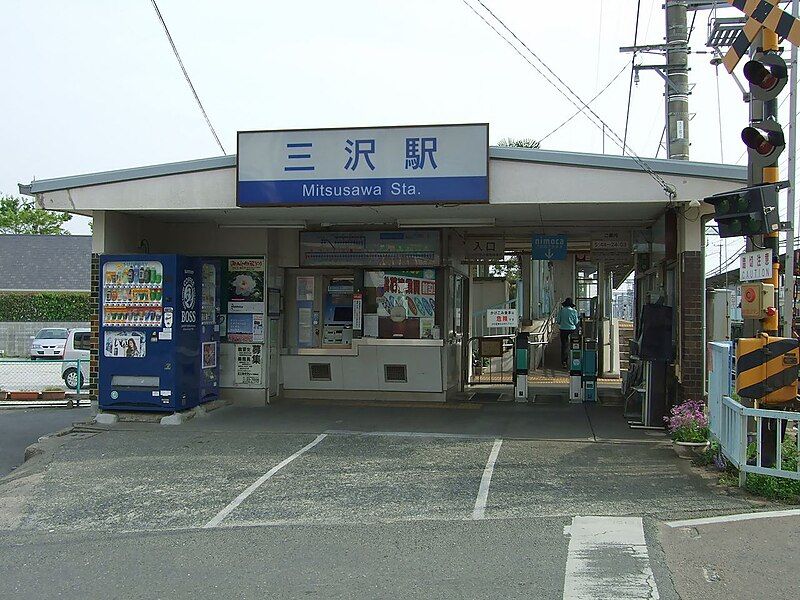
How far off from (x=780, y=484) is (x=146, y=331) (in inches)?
339

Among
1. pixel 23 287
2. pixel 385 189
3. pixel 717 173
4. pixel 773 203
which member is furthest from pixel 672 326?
pixel 23 287

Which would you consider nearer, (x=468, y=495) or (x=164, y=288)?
(x=468, y=495)

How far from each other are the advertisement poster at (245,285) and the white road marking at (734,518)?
8.57m

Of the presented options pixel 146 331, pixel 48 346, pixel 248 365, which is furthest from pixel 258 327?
pixel 48 346

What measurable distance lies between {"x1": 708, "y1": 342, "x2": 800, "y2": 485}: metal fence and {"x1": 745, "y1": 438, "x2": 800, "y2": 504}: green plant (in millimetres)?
55

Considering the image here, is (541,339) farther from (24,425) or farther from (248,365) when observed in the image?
(24,425)

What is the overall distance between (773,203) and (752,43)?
1.76 meters

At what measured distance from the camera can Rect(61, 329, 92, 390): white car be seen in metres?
19.0

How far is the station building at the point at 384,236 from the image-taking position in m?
11.2

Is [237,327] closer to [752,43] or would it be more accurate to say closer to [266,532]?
[266,532]

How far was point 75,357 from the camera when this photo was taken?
77.2 feet

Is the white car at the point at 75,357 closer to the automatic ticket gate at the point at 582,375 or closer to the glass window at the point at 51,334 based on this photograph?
the automatic ticket gate at the point at 582,375

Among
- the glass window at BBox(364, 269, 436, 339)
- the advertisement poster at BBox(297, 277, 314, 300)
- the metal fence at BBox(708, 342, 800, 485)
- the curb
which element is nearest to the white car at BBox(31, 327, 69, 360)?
the advertisement poster at BBox(297, 277, 314, 300)

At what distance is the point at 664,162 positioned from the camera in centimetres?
1065
